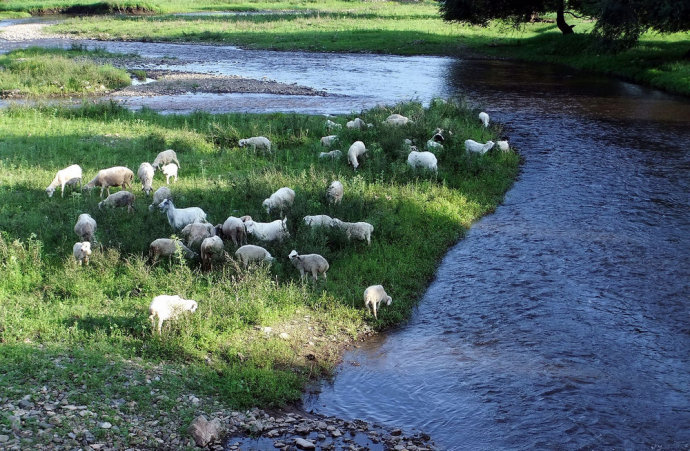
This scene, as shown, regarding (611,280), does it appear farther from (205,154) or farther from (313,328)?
(205,154)

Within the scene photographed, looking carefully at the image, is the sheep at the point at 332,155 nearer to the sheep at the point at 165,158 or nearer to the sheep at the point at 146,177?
the sheep at the point at 165,158

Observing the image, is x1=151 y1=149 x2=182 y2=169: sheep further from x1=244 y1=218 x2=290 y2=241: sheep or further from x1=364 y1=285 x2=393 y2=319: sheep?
x1=364 y1=285 x2=393 y2=319: sheep

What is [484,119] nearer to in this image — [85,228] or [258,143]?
[258,143]

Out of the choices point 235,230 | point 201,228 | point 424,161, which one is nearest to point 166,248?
point 201,228

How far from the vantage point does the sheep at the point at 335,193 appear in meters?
16.8

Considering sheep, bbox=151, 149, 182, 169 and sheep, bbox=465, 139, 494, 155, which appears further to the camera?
sheep, bbox=465, 139, 494, 155

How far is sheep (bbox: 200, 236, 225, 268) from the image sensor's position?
43.9ft

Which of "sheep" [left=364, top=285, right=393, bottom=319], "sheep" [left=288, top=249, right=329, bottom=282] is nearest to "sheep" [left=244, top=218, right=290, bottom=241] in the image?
"sheep" [left=288, top=249, right=329, bottom=282]

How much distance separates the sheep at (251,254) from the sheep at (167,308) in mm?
2042

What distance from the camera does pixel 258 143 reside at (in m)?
21.9

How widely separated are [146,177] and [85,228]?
3724mm

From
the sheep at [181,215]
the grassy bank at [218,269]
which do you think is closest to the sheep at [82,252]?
the grassy bank at [218,269]

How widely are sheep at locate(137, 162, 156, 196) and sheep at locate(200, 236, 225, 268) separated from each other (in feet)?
15.9

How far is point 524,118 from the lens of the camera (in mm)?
29000
